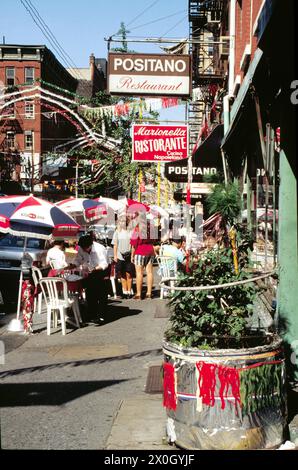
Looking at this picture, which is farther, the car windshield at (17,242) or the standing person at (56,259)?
the car windshield at (17,242)

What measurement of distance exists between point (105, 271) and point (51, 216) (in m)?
1.57

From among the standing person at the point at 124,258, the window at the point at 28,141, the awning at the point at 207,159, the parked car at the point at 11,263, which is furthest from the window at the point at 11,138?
the standing person at the point at 124,258

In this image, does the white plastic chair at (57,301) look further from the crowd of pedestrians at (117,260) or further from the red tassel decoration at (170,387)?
the red tassel decoration at (170,387)

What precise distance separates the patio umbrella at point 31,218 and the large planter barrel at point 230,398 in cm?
638

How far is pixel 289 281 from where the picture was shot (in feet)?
18.9

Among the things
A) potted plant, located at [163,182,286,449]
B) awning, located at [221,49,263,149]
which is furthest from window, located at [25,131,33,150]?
potted plant, located at [163,182,286,449]

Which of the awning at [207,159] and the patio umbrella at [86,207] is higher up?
the awning at [207,159]

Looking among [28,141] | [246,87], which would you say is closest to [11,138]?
[28,141]

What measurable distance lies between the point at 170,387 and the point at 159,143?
12556 millimetres

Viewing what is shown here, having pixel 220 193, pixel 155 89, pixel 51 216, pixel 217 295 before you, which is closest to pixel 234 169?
pixel 155 89

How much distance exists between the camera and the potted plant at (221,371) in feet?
14.9

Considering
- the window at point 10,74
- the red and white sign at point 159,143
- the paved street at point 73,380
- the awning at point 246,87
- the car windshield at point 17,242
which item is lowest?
→ the paved street at point 73,380

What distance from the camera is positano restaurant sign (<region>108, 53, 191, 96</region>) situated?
10656 mm
